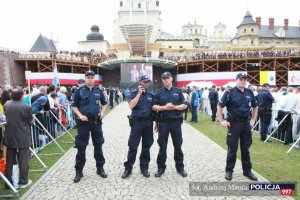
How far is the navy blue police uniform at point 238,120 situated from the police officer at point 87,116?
2692mm

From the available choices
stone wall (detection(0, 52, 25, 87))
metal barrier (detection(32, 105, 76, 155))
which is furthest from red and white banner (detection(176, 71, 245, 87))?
metal barrier (detection(32, 105, 76, 155))

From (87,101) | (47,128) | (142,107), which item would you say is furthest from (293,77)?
(87,101)

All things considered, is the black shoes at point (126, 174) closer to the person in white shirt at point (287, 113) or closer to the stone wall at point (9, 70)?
the person in white shirt at point (287, 113)

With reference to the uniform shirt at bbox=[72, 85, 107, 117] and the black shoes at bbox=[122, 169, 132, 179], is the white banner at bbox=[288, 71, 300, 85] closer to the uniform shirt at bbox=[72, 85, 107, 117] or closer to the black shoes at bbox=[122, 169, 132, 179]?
the black shoes at bbox=[122, 169, 132, 179]

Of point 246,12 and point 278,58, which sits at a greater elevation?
point 246,12

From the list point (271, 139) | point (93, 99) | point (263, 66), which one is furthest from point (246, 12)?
point (93, 99)

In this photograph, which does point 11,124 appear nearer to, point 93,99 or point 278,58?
point 93,99

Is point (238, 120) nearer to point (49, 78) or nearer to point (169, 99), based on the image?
point (169, 99)

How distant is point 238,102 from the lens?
6125mm

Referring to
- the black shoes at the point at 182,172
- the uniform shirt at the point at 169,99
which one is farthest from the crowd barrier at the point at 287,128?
the uniform shirt at the point at 169,99

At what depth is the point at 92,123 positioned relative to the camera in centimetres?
632

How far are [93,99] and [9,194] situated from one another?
2.42 metres

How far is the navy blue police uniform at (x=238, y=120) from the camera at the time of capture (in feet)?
20.1

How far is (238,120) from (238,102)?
1.23ft
